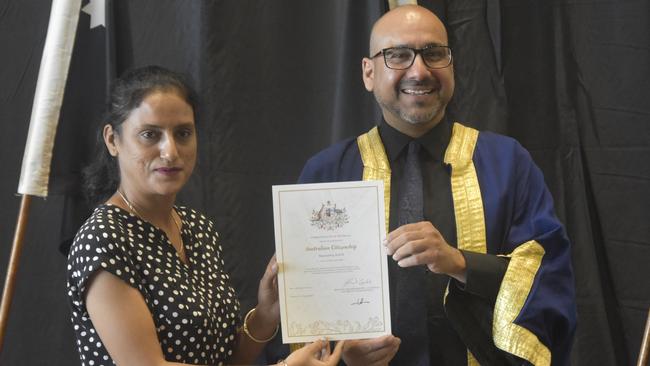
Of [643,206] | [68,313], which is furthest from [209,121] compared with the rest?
[643,206]

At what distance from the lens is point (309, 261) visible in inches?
62.9

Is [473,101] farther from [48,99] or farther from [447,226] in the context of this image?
[48,99]

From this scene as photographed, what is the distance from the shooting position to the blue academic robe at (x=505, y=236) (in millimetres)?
1703

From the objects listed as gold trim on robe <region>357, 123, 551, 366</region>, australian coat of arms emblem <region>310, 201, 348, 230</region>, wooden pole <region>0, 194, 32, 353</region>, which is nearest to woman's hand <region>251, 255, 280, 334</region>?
australian coat of arms emblem <region>310, 201, 348, 230</region>

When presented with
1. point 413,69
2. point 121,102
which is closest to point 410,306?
point 413,69

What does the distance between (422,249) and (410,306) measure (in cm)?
26

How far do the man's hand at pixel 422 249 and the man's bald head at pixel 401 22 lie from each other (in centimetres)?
50

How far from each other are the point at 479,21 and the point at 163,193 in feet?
4.70

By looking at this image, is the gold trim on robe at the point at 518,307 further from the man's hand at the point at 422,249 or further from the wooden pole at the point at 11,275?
the wooden pole at the point at 11,275

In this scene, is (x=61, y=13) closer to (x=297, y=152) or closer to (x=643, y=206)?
(x=297, y=152)

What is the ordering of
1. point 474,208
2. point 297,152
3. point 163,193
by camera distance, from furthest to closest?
1. point 297,152
2. point 474,208
3. point 163,193
